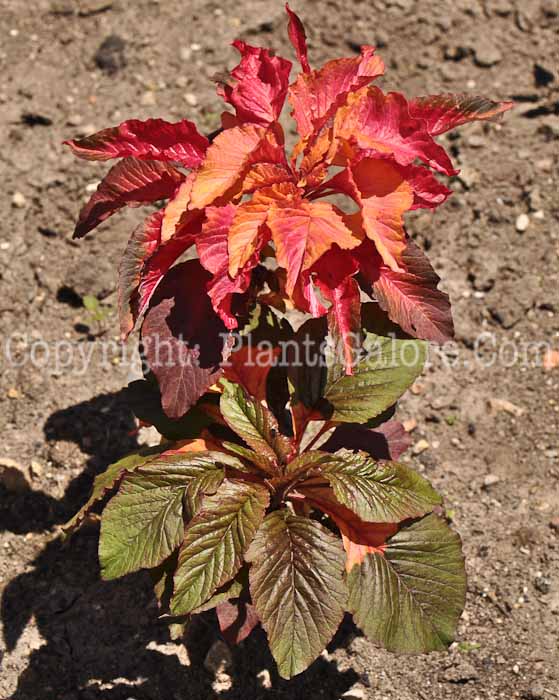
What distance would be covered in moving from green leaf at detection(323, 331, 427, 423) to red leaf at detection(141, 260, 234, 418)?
358mm

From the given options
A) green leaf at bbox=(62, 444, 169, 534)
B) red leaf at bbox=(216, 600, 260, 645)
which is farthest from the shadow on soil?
green leaf at bbox=(62, 444, 169, 534)

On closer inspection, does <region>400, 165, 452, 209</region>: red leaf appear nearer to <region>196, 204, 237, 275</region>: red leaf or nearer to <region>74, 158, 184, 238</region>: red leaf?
<region>196, 204, 237, 275</region>: red leaf

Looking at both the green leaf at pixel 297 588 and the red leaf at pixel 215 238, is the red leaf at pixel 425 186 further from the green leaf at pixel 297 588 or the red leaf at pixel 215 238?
the green leaf at pixel 297 588

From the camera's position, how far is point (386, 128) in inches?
57.4

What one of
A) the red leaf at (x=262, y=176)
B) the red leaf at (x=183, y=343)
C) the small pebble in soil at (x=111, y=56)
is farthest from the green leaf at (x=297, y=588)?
the small pebble in soil at (x=111, y=56)

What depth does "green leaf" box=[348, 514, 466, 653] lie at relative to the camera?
1734 mm

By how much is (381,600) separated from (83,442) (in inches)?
42.5

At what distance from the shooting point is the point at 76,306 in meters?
2.70

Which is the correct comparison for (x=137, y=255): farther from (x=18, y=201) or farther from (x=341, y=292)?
(x=18, y=201)

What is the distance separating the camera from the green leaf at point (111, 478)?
1771 millimetres

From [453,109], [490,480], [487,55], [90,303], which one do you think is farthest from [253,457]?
[487,55]

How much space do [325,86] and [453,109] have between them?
24cm

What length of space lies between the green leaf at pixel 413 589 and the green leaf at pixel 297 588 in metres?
0.10

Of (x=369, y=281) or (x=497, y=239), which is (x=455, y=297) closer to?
(x=497, y=239)
